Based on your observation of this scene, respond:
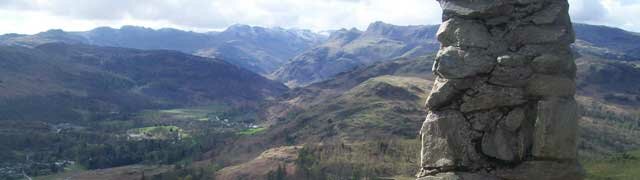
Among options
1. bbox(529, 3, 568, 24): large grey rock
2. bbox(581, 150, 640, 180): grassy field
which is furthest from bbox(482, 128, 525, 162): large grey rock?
bbox(581, 150, 640, 180): grassy field

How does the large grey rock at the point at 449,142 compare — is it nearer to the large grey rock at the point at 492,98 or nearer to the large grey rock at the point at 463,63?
the large grey rock at the point at 492,98

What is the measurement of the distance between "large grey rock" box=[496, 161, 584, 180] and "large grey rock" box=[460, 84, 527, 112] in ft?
6.55

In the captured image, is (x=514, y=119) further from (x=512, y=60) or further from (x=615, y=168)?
(x=615, y=168)

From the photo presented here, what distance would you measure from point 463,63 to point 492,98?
1452 mm

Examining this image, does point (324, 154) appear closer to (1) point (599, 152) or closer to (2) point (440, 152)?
(1) point (599, 152)

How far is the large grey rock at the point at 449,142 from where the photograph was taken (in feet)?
65.8

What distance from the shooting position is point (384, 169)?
6127 inches

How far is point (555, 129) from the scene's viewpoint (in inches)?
768

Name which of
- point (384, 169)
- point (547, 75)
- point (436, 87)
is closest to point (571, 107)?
point (547, 75)

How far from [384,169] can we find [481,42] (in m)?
137

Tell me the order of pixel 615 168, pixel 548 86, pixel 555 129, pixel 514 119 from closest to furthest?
pixel 555 129 → pixel 548 86 → pixel 514 119 → pixel 615 168

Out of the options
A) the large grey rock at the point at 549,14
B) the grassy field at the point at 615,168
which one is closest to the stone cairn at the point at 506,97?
the large grey rock at the point at 549,14

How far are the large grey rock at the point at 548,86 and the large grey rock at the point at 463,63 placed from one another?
1395mm

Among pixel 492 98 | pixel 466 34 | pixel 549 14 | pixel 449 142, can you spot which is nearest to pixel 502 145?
pixel 492 98
